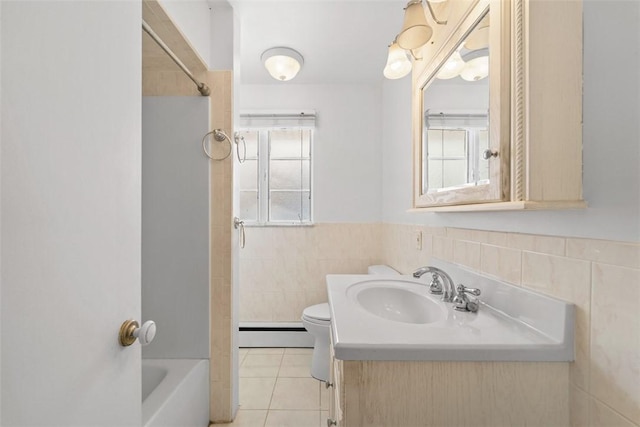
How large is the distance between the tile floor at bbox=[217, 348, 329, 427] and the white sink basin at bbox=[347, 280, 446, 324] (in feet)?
3.00

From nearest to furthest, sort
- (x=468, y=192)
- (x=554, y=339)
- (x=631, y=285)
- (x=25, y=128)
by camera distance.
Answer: (x=25, y=128) → (x=631, y=285) → (x=554, y=339) → (x=468, y=192)

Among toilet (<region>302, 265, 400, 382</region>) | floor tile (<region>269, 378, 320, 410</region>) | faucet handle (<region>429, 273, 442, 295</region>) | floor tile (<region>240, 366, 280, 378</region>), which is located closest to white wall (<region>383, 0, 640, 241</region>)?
faucet handle (<region>429, 273, 442, 295</region>)

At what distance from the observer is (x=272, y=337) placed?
8.58ft

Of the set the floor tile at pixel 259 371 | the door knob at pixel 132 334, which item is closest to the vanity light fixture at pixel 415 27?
the door knob at pixel 132 334

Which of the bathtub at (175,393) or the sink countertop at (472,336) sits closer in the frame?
the sink countertop at (472,336)

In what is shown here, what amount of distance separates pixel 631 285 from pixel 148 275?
1.85 metres

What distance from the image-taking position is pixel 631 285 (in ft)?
1.95

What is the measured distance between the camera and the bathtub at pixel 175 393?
3.82 ft

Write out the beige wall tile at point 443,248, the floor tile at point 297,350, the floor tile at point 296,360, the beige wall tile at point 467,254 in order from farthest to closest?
the floor tile at point 297,350 → the floor tile at point 296,360 → the beige wall tile at point 443,248 → the beige wall tile at point 467,254

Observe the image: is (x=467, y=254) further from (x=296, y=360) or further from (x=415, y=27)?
(x=296, y=360)

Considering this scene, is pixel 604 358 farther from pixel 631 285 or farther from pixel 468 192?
pixel 468 192

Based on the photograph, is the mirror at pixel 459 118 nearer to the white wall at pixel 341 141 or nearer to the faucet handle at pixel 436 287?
the faucet handle at pixel 436 287

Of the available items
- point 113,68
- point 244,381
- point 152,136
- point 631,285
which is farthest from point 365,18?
point 244,381

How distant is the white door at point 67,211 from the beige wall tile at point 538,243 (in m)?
1.05
